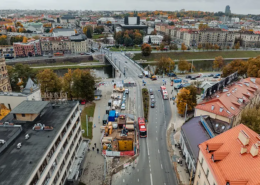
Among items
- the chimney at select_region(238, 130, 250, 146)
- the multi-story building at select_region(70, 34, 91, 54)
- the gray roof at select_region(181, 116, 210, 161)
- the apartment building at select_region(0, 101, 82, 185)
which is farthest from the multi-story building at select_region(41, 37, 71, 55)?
the chimney at select_region(238, 130, 250, 146)

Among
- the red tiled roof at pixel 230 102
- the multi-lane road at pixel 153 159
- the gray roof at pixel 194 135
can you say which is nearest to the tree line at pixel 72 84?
the multi-lane road at pixel 153 159

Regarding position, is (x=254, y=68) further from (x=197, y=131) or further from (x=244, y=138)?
(x=244, y=138)

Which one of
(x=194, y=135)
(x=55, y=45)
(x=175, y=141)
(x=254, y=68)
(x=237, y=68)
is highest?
(x=55, y=45)

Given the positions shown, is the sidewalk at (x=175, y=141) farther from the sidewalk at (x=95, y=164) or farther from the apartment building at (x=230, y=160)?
the sidewalk at (x=95, y=164)

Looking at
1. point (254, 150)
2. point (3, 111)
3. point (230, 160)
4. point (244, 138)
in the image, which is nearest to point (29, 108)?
point (3, 111)

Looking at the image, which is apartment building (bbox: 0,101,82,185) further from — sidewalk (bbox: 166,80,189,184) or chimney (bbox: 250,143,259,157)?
chimney (bbox: 250,143,259,157)

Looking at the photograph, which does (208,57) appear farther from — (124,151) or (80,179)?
(80,179)
